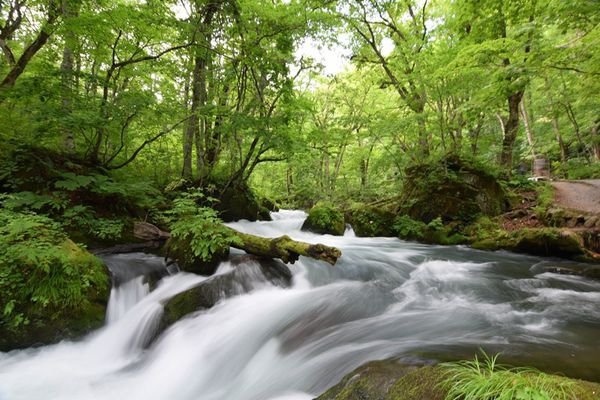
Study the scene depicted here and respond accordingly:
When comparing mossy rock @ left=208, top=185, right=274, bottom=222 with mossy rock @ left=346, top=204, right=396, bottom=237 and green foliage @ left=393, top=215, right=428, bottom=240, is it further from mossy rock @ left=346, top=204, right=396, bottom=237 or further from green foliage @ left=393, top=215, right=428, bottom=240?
green foliage @ left=393, top=215, right=428, bottom=240

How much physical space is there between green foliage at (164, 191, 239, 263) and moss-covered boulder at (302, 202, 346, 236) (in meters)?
6.03

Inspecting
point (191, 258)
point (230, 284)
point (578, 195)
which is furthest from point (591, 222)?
point (191, 258)

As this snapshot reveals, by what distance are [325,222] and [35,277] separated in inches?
330

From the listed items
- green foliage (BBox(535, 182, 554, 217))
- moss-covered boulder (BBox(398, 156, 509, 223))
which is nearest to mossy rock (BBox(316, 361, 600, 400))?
green foliage (BBox(535, 182, 554, 217))

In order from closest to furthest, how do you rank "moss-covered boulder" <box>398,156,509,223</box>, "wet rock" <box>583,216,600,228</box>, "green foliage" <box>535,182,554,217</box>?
1. "wet rock" <box>583,216,600,228</box>
2. "green foliage" <box>535,182,554,217</box>
3. "moss-covered boulder" <box>398,156,509,223</box>

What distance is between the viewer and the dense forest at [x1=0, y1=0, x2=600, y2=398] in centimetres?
459

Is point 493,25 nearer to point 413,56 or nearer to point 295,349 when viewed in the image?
point 413,56

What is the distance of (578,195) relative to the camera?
9680mm

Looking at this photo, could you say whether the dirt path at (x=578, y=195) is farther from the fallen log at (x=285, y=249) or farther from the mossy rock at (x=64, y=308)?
the mossy rock at (x=64, y=308)

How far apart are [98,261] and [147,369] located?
1.93m

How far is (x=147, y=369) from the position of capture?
141 inches

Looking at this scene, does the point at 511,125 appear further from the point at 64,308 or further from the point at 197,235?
the point at 64,308

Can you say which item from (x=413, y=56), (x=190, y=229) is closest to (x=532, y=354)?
(x=190, y=229)

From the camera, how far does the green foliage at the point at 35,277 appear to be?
3.57m
